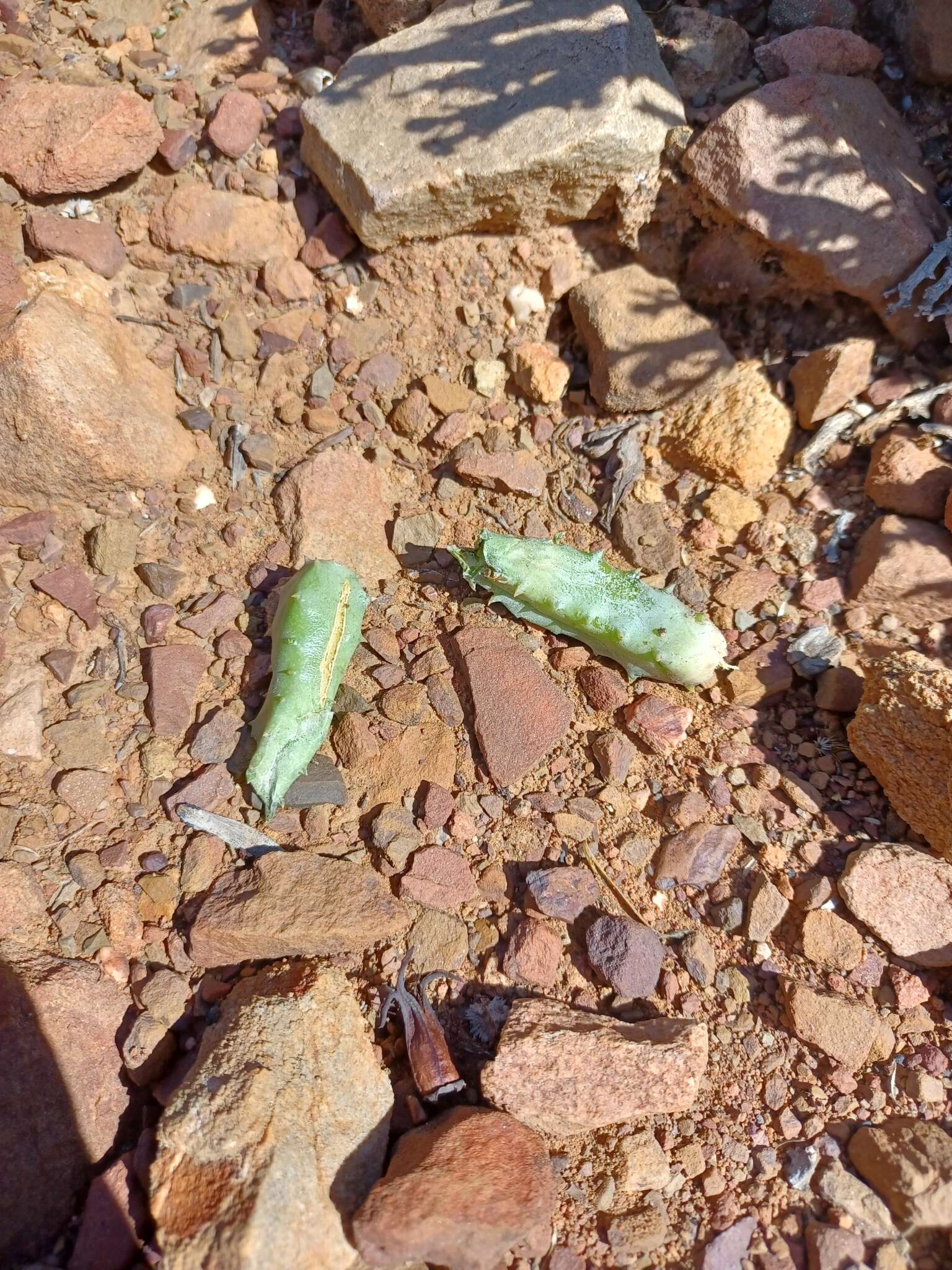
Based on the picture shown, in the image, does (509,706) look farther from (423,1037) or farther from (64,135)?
(64,135)

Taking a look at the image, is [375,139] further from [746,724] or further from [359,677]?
[746,724]

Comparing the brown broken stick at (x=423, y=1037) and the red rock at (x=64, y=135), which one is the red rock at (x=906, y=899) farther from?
the red rock at (x=64, y=135)

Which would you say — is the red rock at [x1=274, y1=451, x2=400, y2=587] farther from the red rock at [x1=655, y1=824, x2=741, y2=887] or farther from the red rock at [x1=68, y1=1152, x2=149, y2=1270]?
the red rock at [x1=68, y1=1152, x2=149, y2=1270]

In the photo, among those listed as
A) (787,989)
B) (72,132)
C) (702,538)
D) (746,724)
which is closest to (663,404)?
(702,538)

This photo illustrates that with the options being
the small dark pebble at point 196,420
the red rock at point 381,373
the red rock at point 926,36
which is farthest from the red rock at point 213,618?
the red rock at point 926,36

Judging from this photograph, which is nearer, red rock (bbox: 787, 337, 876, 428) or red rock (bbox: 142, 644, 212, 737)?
red rock (bbox: 142, 644, 212, 737)

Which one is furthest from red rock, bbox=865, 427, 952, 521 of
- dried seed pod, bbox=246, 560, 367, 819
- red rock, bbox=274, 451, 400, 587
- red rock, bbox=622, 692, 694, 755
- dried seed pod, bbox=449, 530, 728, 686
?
dried seed pod, bbox=246, 560, 367, 819
